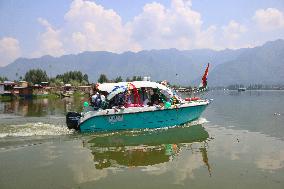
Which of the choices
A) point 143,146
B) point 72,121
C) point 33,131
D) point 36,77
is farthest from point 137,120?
point 36,77

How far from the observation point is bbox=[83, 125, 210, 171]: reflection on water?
13.7m

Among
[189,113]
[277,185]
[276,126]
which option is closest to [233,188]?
[277,185]

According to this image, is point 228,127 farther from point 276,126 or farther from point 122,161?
point 122,161

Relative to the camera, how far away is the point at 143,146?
16.4 meters

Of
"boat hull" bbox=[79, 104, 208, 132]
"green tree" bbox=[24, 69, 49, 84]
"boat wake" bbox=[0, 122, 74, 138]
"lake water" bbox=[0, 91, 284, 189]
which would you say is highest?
"green tree" bbox=[24, 69, 49, 84]

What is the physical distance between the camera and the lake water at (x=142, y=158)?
1103cm

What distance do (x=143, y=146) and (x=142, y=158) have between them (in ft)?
7.75

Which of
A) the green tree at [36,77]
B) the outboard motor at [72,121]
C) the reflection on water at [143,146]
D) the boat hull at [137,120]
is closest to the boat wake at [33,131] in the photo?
the outboard motor at [72,121]

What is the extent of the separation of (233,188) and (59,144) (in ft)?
30.4

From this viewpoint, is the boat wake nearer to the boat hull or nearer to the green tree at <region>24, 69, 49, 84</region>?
the boat hull

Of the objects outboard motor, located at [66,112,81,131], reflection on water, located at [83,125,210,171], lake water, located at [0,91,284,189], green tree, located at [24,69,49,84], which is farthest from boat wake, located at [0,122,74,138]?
green tree, located at [24,69,49,84]

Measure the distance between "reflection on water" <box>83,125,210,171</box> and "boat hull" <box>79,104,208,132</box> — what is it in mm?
687

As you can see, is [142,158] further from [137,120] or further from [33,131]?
[33,131]

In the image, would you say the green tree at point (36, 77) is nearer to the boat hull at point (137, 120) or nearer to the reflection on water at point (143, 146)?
the boat hull at point (137, 120)
